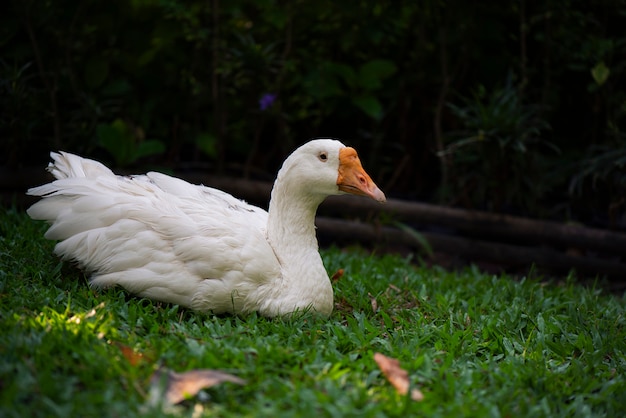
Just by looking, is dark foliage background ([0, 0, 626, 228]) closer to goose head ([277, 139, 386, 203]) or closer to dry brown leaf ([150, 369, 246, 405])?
goose head ([277, 139, 386, 203])

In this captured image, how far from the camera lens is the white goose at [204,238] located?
3.25m

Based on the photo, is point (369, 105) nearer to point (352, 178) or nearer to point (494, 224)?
point (494, 224)

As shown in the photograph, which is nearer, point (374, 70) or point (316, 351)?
A: point (316, 351)

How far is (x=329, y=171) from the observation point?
3.45 meters

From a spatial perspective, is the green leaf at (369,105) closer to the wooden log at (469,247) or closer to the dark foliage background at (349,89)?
the dark foliage background at (349,89)

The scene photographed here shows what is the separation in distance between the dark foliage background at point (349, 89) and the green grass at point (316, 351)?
1.67 m

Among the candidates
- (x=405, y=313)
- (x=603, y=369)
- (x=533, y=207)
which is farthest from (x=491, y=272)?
(x=603, y=369)

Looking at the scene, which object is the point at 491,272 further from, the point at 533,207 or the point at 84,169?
the point at 84,169

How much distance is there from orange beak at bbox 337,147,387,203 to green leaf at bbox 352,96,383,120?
7.76ft

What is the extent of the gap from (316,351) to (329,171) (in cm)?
96

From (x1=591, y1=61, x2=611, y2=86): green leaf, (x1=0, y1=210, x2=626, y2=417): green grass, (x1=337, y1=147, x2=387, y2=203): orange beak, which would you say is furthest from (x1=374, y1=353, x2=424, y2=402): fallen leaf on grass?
(x1=591, y1=61, x2=611, y2=86): green leaf

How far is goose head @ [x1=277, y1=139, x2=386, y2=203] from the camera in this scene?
3447 mm

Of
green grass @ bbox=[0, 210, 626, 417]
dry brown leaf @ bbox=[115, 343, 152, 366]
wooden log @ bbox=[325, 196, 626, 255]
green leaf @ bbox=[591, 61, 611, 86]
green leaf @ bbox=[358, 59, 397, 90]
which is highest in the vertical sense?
green leaf @ bbox=[591, 61, 611, 86]

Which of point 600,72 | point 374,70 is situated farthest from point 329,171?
point 600,72
